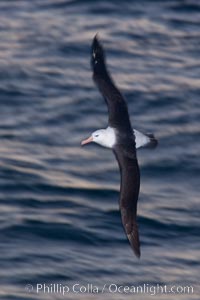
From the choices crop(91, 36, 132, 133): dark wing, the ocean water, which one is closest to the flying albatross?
crop(91, 36, 132, 133): dark wing

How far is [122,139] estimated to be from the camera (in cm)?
1706

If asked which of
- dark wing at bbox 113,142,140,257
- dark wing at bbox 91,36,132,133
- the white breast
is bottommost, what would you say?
dark wing at bbox 113,142,140,257

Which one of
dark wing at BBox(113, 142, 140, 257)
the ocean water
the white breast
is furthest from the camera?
the ocean water

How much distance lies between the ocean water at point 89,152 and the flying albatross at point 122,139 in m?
2.27

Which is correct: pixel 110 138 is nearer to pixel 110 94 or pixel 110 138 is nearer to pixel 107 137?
pixel 107 137

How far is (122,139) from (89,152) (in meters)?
4.59

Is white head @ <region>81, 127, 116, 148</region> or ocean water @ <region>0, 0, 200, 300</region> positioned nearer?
white head @ <region>81, 127, 116, 148</region>

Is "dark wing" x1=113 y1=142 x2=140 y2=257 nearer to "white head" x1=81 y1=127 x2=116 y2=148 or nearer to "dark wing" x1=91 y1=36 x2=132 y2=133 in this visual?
"white head" x1=81 y1=127 x2=116 y2=148

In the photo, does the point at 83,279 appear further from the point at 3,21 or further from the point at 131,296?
the point at 3,21

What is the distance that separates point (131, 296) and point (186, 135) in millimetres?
4658

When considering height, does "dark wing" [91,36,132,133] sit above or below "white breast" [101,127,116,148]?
above

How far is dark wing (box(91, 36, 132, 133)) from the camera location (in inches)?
678

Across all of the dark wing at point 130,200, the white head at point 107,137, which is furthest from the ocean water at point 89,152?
the white head at point 107,137

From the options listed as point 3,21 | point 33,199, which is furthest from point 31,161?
point 3,21
